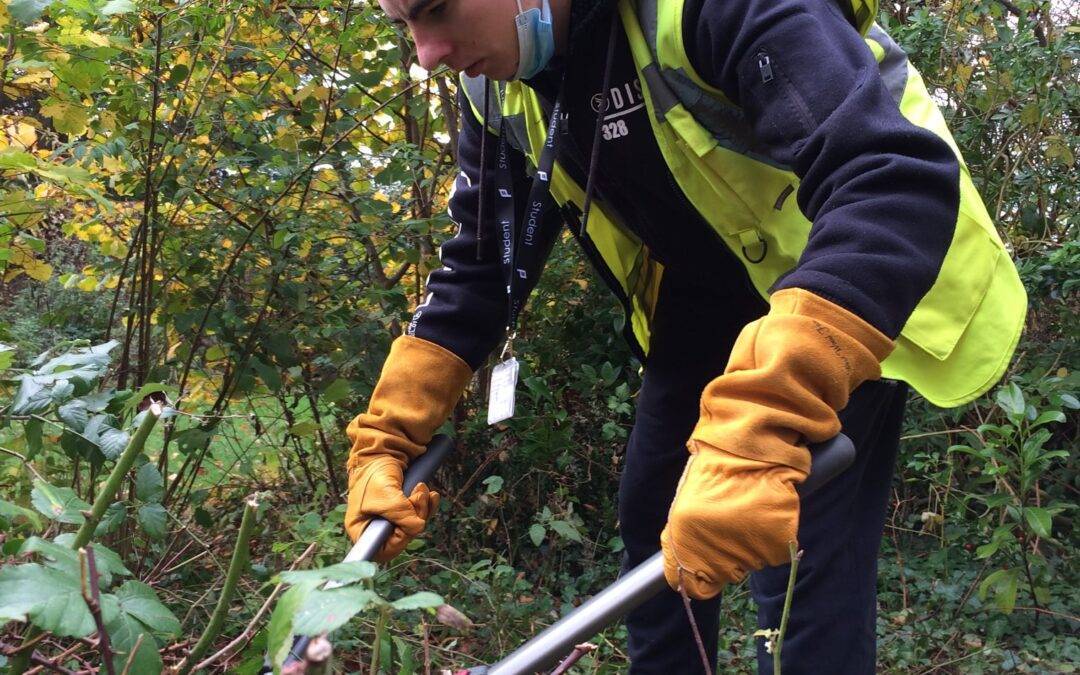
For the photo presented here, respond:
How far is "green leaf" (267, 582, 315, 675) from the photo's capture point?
0.78 m

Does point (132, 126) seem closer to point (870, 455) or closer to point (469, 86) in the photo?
point (469, 86)

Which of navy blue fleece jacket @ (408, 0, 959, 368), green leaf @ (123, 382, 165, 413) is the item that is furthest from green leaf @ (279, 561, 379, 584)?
navy blue fleece jacket @ (408, 0, 959, 368)

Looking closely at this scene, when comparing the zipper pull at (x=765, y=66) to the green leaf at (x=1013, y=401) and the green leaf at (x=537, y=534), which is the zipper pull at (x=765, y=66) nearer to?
the green leaf at (x=1013, y=401)

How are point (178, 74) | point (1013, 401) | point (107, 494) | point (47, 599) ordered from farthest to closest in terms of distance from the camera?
point (178, 74) → point (1013, 401) → point (107, 494) → point (47, 599)

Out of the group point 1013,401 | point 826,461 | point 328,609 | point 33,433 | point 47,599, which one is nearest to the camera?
point 328,609

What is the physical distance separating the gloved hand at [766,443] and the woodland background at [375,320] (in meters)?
1.22

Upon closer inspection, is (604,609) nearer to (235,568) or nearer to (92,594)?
(235,568)

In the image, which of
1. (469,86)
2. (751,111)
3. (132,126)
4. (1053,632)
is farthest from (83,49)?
(1053,632)

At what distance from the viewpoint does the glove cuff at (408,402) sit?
2160 mm

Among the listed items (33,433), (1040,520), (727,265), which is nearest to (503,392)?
(727,265)

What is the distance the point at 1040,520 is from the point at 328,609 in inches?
102

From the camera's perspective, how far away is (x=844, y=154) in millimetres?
1447

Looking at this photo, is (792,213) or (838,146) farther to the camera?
(792,213)

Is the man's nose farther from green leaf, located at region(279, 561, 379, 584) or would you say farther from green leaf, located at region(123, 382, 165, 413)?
green leaf, located at region(279, 561, 379, 584)
